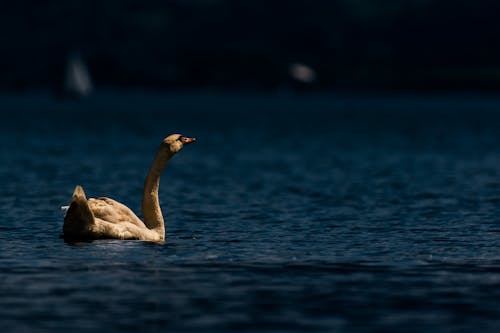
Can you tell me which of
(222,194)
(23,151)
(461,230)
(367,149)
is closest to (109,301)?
(461,230)

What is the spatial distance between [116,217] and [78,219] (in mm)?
1048

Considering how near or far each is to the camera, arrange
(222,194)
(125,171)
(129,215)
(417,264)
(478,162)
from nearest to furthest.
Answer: (417,264) → (129,215) → (222,194) → (125,171) → (478,162)

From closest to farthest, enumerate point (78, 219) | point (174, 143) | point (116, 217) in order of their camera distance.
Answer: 1. point (78, 219)
2. point (116, 217)
3. point (174, 143)

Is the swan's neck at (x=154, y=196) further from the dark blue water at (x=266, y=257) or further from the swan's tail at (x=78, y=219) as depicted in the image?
the swan's tail at (x=78, y=219)

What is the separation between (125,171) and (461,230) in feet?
104

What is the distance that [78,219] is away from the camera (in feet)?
96.3

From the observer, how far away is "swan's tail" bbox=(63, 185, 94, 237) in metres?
28.8

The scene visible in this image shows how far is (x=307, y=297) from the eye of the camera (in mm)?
23266

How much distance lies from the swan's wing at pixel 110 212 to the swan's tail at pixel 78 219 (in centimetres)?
53

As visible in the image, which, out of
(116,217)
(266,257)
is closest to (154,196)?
(116,217)

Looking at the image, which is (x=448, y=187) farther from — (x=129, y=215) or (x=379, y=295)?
(x=379, y=295)

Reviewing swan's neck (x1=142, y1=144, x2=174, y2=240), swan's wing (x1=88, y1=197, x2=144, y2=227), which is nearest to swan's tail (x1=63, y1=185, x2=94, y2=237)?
swan's wing (x1=88, y1=197, x2=144, y2=227)

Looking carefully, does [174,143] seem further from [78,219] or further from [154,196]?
[78,219]

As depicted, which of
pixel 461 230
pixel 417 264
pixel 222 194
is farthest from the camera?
pixel 222 194
